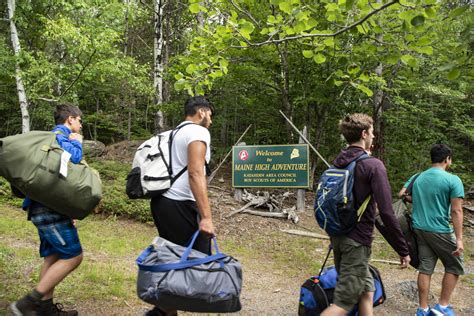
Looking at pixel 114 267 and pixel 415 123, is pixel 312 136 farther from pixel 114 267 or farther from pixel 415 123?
pixel 114 267

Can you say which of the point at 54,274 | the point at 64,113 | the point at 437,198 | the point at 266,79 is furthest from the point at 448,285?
the point at 266,79

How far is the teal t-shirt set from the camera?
405 cm

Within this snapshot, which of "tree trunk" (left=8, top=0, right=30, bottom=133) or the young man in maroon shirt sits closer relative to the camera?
the young man in maroon shirt

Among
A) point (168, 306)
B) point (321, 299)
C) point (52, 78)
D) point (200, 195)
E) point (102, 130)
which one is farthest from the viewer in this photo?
point (102, 130)

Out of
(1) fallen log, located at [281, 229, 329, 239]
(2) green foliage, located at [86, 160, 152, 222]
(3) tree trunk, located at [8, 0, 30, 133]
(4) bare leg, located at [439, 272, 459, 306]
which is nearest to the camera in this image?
(4) bare leg, located at [439, 272, 459, 306]

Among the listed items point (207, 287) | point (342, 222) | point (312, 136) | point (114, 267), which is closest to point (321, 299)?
point (342, 222)

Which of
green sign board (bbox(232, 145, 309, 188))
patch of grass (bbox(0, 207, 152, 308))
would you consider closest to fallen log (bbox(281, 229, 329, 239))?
green sign board (bbox(232, 145, 309, 188))

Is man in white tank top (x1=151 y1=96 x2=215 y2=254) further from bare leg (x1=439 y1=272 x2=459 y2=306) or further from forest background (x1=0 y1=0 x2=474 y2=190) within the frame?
forest background (x1=0 y1=0 x2=474 y2=190)

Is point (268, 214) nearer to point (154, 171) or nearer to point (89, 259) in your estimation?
point (89, 259)

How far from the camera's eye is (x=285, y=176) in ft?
29.0

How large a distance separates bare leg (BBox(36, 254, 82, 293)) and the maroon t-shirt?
2.32 m

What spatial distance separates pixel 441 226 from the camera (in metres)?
4.07

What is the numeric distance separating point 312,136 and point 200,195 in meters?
10.2

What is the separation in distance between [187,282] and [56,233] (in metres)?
1.37
